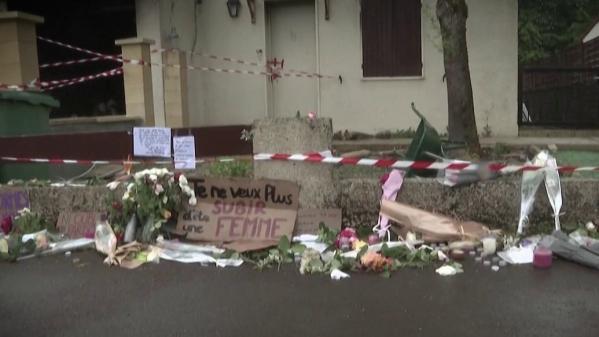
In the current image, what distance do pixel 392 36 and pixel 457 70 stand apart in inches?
164

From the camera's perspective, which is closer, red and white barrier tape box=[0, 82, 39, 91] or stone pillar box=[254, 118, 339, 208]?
stone pillar box=[254, 118, 339, 208]

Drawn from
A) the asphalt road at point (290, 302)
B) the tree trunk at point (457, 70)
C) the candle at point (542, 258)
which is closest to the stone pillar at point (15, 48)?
the asphalt road at point (290, 302)

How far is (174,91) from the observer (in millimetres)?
11570

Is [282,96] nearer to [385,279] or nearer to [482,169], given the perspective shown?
[482,169]

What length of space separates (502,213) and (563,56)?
18573mm

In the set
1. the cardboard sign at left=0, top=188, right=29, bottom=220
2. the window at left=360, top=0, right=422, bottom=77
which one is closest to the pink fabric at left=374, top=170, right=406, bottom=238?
the cardboard sign at left=0, top=188, right=29, bottom=220

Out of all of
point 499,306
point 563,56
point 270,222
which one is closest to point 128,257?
point 270,222

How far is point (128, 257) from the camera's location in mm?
5531

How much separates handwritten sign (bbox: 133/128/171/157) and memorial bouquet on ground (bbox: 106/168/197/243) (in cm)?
116

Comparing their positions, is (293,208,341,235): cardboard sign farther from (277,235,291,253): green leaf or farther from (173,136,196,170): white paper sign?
(173,136,196,170): white paper sign

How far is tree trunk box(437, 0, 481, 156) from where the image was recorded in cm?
732

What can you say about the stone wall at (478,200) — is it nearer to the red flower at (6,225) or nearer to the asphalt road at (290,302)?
the asphalt road at (290,302)

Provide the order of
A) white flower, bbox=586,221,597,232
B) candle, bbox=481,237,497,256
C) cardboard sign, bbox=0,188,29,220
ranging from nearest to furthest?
candle, bbox=481,237,497,256, white flower, bbox=586,221,597,232, cardboard sign, bbox=0,188,29,220

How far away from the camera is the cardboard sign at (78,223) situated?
630 centimetres
